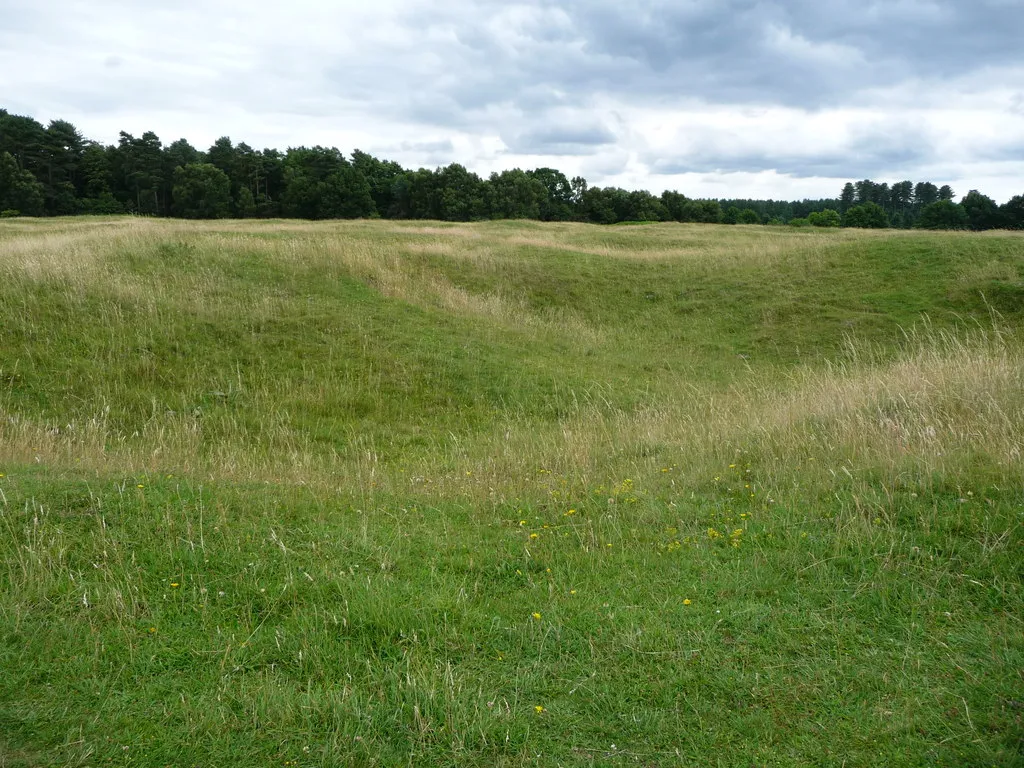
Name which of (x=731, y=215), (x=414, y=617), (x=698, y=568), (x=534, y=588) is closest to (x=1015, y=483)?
(x=698, y=568)

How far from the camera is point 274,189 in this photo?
7238 centimetres

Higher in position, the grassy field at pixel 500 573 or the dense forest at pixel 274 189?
the dense forest at pixel 274 189

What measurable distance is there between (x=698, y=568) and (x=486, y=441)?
5495 millimetres

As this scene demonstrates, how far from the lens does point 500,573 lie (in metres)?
4.93

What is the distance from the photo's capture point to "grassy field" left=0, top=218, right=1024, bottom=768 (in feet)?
11.0

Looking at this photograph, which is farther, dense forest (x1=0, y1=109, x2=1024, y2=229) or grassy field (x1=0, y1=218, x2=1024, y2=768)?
dense forest (x1=0, y1=109, x2=1024, y2=229)

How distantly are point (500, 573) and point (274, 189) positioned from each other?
74818 millimetres

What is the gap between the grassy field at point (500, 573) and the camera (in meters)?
3.34

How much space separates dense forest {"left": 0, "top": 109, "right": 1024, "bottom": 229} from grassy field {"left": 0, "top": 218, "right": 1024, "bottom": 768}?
55281mm

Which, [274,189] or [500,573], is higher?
[274,189]

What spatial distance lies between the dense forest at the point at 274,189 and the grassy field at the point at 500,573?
55281mm

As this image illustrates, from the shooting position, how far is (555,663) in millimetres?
3846

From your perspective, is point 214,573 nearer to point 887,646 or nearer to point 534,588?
point 534,588

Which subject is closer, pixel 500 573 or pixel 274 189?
pixel 500 573
